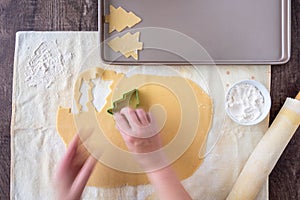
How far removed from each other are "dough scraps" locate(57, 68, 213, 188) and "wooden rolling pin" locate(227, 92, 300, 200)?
0.29ft

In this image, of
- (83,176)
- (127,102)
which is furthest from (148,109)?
(83,176)

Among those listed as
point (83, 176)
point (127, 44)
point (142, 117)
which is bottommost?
point (83, 176)

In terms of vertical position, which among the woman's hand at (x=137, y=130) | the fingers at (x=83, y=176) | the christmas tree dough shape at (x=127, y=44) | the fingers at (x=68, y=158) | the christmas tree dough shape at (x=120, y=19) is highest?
the christmas tree dough shape at (x=120, y=19)

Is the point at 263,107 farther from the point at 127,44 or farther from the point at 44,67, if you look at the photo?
the point at 44,67

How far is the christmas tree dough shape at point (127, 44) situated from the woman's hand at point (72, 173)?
0.59 ft

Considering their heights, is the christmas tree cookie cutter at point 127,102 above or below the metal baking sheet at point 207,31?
below

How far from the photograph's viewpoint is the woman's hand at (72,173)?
2.06 feet

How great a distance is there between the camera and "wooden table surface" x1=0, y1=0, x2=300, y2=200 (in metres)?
0.72

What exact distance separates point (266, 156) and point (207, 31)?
0.84 ft

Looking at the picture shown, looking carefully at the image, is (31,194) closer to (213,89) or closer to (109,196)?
(109,196)

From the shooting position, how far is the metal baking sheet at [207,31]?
715 millimetres

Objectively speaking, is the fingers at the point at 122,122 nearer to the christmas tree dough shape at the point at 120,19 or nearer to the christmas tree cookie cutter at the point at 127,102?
the christmas tree cookie cutter at the point at 127,102

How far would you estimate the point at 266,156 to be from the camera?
0.68m

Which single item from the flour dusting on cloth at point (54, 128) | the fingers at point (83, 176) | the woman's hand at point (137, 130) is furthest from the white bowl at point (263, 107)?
the fingers at point (83, 176)
